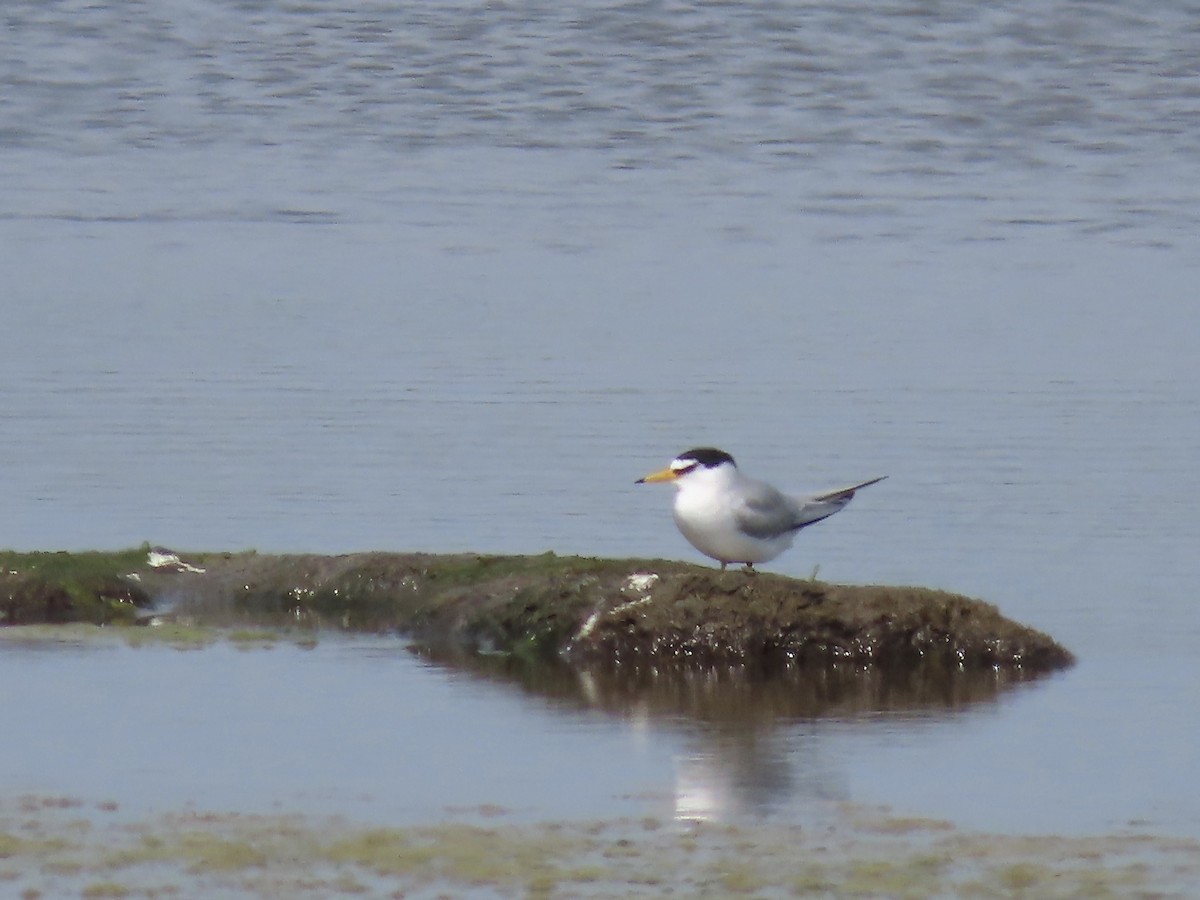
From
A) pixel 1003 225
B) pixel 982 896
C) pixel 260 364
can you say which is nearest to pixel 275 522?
pixel 260 364

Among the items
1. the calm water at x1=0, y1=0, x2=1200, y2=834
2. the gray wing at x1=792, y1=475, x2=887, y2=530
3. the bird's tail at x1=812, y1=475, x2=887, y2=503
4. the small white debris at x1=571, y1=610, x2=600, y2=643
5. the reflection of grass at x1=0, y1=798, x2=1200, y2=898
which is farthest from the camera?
the bird's tail at x1=812, y1=475, x2=887, y2=503

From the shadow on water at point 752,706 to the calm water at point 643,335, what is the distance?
69 mm

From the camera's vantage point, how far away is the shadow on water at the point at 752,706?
7.93 m

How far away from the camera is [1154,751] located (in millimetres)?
8406

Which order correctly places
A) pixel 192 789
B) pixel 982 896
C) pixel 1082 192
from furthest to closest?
pixel 1082 192 → pixel 192 789 → pixel 982 896

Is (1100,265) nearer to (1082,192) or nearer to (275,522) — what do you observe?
(1082,192)

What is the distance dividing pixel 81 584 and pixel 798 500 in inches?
108

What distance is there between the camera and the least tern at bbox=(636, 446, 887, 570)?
1034 centimetres

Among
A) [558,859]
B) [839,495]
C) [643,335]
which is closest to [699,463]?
[839,495]

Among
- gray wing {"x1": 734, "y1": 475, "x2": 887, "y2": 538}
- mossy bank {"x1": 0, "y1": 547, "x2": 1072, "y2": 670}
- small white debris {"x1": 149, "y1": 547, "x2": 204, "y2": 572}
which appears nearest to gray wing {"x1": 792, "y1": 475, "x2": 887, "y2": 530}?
gray wing {"x1": 734, "y1": 475, "x2": 887, "y2": 538}

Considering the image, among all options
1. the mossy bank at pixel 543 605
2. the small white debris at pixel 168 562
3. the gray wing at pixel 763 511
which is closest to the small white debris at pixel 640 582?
the mossy bank at pixel 543 605

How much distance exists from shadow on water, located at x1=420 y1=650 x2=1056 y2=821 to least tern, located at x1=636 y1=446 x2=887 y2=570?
78 cm

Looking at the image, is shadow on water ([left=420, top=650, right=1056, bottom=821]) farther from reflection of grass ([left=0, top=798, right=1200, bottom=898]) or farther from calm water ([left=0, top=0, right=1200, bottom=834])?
reflection of grass ([left=0, top=798, right=1200, bottom=898])

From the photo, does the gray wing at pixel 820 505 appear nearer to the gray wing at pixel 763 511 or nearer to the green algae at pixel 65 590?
the gray wing at pixel 763 511
